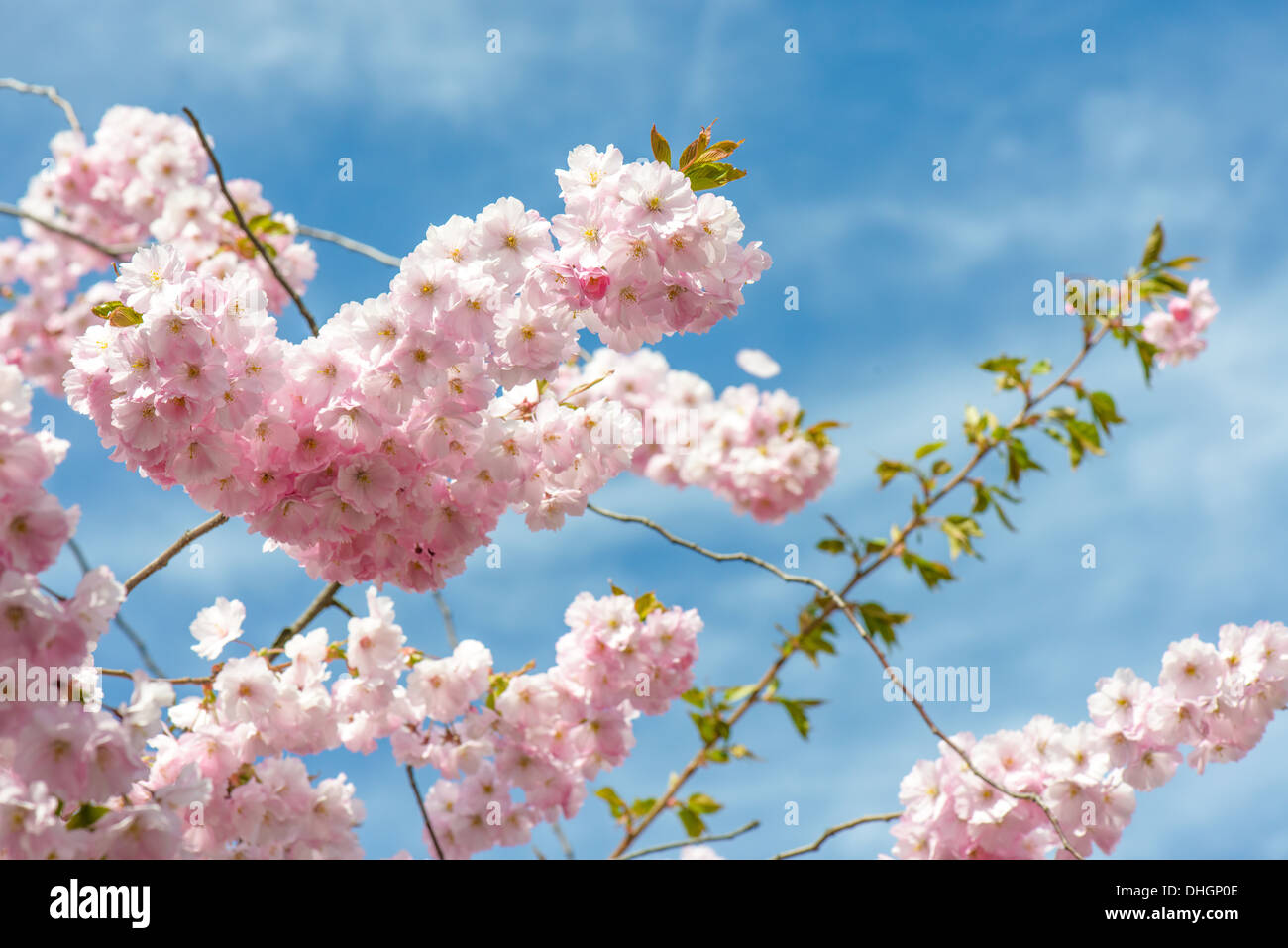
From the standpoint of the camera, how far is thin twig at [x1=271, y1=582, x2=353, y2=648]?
108 inches

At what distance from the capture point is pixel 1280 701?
9.85 feet

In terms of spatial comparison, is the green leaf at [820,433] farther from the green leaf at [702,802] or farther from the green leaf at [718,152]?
the green leaf at [718,152]

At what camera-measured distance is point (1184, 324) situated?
203 inches

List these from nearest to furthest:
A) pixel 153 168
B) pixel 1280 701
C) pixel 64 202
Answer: pixel 1280 701, pixel 153 168, pixel 64 202

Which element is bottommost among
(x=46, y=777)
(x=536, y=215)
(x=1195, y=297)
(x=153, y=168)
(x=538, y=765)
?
(x=46, y=777)

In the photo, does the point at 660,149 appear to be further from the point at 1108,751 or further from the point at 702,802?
the point at 702,802

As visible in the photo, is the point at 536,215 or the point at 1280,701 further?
the point at 1280,701

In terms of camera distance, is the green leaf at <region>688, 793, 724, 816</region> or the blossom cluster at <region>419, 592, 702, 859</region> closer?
the blossom cluster at <region>419, 592, 702, 859</region>

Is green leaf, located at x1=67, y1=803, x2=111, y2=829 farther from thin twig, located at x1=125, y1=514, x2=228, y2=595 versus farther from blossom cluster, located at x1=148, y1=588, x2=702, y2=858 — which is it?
blossom cluster, located at x1=148, y1=588, x2=702, y2=858

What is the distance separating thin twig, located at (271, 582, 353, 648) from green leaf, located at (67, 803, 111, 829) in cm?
106

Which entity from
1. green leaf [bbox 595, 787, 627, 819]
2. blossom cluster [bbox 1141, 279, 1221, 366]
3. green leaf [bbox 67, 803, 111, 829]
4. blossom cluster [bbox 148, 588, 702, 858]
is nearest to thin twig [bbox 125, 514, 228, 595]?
blossom cluster [bbox 148, 588, 702, 858]
